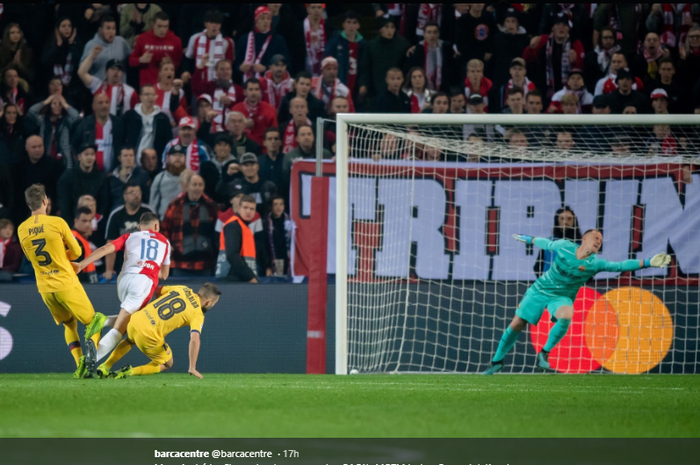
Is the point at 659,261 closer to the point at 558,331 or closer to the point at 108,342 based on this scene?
the point at 558,331

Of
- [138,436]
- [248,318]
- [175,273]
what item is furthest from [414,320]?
[138,436]

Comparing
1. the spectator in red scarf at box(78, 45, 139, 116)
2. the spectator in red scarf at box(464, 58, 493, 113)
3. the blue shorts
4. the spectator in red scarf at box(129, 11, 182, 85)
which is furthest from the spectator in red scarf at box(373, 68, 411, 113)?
the blue shorts

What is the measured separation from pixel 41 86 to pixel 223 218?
3583mm

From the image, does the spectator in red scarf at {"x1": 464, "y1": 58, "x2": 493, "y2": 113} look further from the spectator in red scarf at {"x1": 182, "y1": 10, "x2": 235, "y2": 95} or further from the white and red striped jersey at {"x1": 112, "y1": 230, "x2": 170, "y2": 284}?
the white and red striped jersey at {"x1": 112, "y1": 230, "x2": 170, "y2": 284}

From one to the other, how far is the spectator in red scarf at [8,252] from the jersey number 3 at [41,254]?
96.3 inches

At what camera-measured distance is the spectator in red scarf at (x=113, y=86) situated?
39.5ft

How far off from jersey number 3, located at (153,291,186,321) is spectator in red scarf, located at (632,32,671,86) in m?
7.24

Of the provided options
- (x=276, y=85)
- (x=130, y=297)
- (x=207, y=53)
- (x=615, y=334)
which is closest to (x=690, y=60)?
(x=615, y=334)

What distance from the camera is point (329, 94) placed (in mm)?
12172

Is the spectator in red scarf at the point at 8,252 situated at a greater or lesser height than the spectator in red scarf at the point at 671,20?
lesser

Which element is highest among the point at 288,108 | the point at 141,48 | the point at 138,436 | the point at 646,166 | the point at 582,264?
the point at 141,48

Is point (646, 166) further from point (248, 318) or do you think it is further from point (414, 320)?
point (248, 318)

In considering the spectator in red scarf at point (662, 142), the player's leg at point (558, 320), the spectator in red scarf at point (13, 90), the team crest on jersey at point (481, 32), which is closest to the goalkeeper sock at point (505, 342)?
the player's leg at point (558, 320)

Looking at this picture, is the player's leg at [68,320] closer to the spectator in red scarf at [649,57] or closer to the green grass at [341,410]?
the green grass at [341,410]
